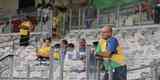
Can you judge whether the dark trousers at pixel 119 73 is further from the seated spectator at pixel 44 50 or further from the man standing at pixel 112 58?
the seated spectator at pixel 44 50

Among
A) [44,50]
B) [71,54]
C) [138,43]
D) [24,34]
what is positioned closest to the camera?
[71,54]

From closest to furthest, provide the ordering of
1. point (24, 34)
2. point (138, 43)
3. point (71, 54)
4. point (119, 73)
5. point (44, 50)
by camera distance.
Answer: point (119, 73) → point (71, 54) → point (138, 43) → point (44, 50) → point (24, 34)

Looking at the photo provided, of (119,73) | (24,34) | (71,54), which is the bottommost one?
(119,73)

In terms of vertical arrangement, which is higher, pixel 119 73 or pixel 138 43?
pixel 138 43

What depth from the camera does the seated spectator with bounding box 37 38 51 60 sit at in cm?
2102

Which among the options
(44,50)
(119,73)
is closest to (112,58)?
(119,73)

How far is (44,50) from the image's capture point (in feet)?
70.4

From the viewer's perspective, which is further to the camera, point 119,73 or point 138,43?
point 138,43

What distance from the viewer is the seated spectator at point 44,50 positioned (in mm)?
21016

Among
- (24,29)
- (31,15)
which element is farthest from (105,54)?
(31,15)

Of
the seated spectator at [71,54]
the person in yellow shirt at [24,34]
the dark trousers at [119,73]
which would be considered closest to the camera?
the dark trousers at [119,73]

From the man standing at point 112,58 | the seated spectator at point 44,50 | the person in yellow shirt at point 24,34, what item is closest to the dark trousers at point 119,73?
the man standing at point 112,58

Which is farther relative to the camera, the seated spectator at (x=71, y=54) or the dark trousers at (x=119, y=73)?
the seated spectator at (x=71, y=54)

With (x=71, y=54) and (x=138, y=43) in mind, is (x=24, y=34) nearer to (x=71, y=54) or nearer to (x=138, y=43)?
(x=71, y=54)
